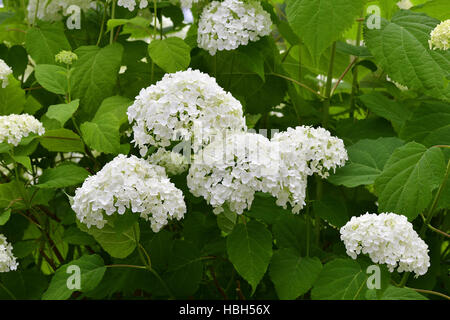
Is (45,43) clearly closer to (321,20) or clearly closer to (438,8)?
(321,20)

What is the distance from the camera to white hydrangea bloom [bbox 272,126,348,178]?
50.5 inches

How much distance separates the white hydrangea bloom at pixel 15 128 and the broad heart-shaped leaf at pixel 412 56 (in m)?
0.89

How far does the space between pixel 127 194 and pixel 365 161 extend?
656mm

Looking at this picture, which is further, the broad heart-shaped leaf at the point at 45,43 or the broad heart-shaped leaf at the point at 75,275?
the broad heart-shaped leaf at the point at 45,43

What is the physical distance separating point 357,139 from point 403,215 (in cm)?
46

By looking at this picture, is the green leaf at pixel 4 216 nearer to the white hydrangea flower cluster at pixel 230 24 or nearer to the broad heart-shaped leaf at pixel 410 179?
the white hydrangea flower cluster at pixel 230 24

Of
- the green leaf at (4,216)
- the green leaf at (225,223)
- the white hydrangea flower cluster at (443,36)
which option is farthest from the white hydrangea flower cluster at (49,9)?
the white hydrangea flower cluster at (443,36)

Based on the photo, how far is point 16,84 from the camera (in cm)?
154

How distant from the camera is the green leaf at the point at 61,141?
1.40 m

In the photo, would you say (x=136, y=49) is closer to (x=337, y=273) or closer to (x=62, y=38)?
(x=62, y=38)

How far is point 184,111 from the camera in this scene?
1217mm

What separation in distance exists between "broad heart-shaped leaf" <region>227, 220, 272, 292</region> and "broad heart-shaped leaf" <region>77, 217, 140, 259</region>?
0.23 meters

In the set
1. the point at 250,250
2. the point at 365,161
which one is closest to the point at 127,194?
the point at 250,250
